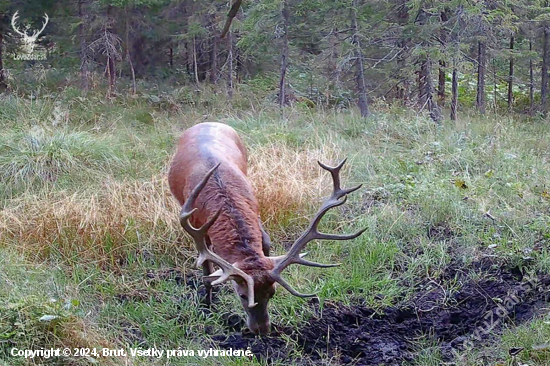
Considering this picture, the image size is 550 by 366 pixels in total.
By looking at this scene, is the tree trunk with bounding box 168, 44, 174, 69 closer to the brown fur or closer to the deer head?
the brown fur

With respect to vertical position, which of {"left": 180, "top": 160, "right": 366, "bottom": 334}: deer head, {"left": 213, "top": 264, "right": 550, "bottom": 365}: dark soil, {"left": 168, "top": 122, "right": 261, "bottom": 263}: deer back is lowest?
{"left": 213, "top": 264, "right": 550, "bottom": 365}: dark soil

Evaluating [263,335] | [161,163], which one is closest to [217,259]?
[263,335]

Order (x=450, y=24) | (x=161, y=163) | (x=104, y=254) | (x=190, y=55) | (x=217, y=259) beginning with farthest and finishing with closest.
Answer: (x=190, y=55) < (x=450, y=24) < (x=161, y=163) < (x=104, y=254) < (x=217, y=259)

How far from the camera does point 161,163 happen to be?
24.3 feet

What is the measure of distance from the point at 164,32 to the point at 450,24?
699 centimetres

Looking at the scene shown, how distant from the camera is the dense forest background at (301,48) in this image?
10.1 metres

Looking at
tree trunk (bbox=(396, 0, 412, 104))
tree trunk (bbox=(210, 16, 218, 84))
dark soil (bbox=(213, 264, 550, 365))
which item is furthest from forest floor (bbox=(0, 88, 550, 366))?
tree trunk (bbox=(210, 16, 218, 84))

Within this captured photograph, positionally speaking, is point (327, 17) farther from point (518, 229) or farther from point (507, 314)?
point (507, 314)

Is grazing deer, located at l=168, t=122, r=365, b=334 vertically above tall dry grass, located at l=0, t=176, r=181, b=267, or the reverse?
grazing deer, located at l=168, t=122, r=365, b=334

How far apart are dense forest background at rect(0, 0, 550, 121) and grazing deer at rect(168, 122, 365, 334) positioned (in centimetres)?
415

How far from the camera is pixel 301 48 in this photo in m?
14.6

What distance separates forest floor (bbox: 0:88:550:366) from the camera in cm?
436

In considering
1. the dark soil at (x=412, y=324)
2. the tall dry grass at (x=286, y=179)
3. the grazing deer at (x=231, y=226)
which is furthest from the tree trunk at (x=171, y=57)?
the dark soil at (x=412, y=324)

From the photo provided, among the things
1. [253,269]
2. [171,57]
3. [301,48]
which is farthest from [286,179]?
[171,57]
